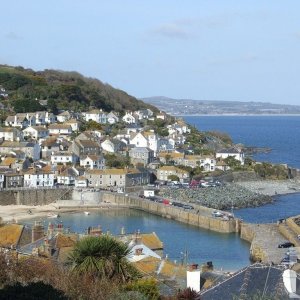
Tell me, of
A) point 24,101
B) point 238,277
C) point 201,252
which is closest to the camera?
point 238,277

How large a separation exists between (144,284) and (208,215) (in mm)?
27319

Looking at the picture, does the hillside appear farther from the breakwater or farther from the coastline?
the coastline

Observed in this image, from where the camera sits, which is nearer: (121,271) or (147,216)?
(121,271)

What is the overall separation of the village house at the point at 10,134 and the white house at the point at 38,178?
963 centimetres

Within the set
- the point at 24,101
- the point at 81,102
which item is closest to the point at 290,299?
the point at 24,101

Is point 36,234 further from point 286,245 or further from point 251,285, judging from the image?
point 286,245

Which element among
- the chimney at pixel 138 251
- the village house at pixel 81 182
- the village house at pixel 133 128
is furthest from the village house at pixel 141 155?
the chimney at pixel 138 251

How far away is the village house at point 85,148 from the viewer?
55.6 m

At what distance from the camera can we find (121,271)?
40.8 ft

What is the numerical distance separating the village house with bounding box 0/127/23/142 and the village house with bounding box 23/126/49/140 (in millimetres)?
1176

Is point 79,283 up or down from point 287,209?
up

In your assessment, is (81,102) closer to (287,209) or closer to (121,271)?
(287,209)

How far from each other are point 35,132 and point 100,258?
48.7m

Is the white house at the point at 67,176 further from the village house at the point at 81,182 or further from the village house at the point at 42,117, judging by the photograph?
the village house at the point at 42,117
